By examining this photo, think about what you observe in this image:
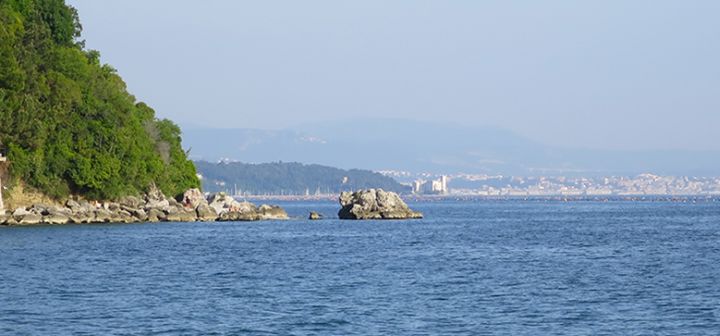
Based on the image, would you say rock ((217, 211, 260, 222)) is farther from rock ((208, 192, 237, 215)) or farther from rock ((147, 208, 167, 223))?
rock ((147, 208, 167, 223))

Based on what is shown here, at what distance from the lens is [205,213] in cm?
11919

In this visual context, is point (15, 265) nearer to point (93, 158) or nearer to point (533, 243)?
point (533, 243)

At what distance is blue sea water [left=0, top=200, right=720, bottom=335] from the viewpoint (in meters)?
40.0

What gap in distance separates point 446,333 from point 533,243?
148 feet

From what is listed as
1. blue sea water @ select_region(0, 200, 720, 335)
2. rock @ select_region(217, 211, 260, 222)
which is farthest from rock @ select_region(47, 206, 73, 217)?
rock @ select_region(217, 211, 260, 222)

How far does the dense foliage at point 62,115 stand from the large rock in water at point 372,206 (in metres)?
18.4

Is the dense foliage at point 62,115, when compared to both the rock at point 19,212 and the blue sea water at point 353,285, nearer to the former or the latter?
the rock at point 19,212

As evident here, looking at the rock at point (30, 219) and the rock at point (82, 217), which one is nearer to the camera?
the rock at point (30, 219)

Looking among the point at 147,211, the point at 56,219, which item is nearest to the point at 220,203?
the point at 147,211

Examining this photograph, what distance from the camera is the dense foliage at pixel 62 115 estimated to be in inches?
3907

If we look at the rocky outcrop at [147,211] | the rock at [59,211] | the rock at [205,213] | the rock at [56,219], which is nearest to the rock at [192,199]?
the rocky outcrop at [147,211]

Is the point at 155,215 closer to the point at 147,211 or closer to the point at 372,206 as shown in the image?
the point at 147,211

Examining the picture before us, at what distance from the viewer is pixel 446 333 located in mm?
38344

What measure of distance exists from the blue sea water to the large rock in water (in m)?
37.4
